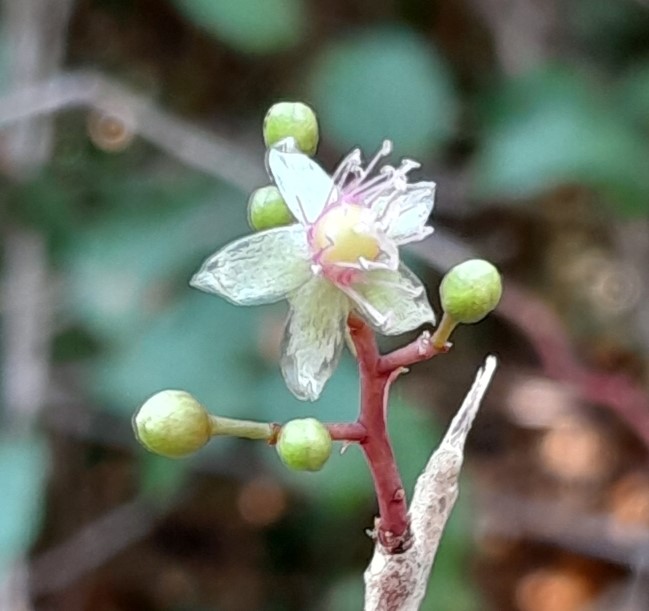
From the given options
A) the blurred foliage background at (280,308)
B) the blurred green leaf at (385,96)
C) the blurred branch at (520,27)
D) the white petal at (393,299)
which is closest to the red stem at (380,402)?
the white petal at (393,299)

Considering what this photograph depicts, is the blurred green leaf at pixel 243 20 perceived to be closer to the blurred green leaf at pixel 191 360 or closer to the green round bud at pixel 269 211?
the blurred green leaf at pixel 191 360

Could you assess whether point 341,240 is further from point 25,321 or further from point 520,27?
point 520,27

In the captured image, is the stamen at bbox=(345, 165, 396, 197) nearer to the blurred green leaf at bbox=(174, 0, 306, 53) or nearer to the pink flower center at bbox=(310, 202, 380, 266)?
the pink flower center at bbox=(310, 202, 380, 266)

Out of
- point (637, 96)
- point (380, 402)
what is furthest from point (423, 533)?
point (637, 96)

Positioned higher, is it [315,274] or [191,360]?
[191,360]

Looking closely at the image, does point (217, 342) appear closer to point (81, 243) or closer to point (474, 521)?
point (81, 243)

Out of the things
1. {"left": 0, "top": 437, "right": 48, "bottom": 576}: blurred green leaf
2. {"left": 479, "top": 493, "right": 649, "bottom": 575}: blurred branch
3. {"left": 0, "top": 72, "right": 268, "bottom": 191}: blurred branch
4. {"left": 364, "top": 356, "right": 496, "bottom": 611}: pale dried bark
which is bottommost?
{"left": 364, "top": 356, "right": 496, "bottom": 611}: pale dried bark

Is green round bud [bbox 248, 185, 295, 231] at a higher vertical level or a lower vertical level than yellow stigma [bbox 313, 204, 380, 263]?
higher

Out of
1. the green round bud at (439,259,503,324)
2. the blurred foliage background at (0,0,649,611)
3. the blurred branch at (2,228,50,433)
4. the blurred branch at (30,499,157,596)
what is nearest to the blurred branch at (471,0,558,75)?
the blurred foliage background at (0,0,649,611)
